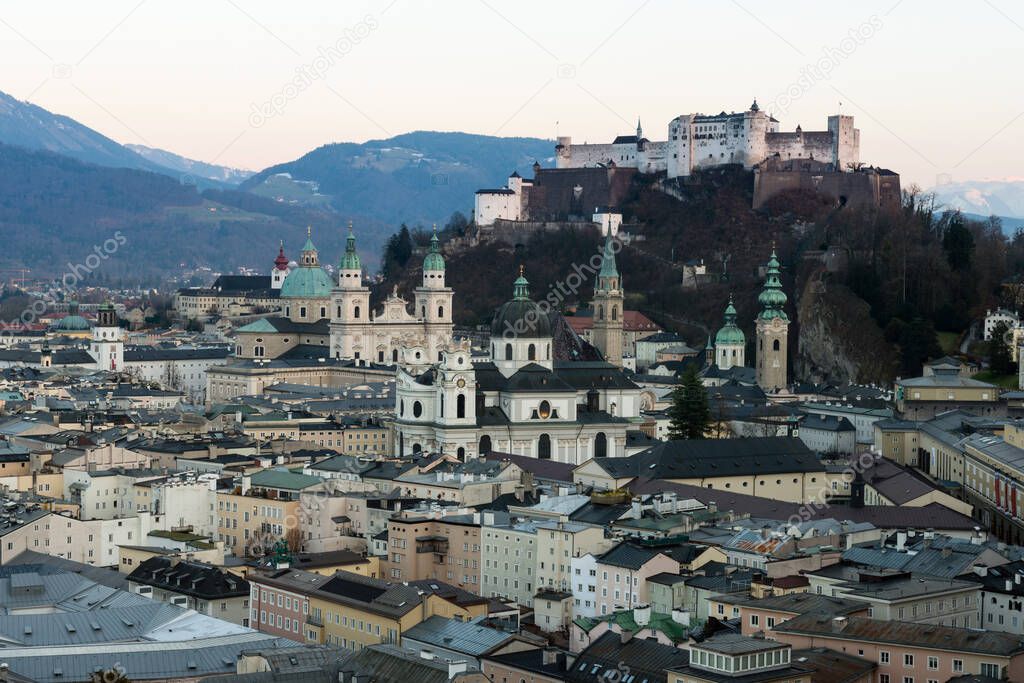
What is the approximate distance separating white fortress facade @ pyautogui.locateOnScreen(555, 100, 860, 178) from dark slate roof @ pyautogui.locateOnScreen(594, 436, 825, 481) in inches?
2143

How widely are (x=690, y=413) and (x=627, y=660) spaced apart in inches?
1604

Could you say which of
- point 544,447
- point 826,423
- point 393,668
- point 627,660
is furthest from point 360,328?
point 393,668

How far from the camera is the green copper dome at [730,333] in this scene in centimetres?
9675

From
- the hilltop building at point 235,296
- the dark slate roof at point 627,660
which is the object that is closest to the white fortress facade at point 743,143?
the hilltop building at point 235,296

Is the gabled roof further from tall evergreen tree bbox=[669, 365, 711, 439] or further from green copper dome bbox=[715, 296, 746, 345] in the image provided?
green copper dome bbox=[715, 296, 746, 345]

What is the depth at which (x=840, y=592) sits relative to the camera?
36906 mm

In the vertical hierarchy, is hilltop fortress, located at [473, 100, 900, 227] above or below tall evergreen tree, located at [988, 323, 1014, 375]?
above

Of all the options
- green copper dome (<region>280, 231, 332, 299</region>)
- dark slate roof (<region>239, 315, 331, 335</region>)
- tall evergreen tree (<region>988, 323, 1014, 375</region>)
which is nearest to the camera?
tall evergreen tree (<region>988, 323, 1014, 375</region>)

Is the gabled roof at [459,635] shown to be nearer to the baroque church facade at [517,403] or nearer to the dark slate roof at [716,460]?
the dark slate roof at [716,460]

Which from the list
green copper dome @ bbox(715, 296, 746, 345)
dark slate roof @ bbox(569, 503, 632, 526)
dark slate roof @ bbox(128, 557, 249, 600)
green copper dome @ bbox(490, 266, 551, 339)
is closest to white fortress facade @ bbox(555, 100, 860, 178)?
green copper dome @ bbox(715, 296, 746, 345)

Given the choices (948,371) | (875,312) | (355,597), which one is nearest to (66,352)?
(875,312)

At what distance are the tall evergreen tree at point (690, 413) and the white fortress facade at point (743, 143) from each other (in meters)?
43.0

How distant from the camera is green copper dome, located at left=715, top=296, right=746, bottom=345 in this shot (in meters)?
96.8

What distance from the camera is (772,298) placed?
9419 cm
